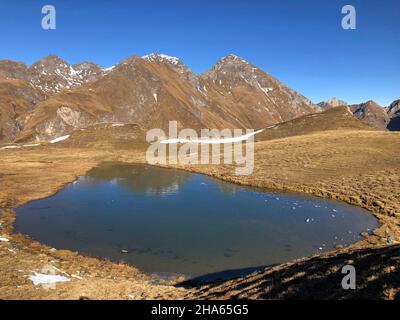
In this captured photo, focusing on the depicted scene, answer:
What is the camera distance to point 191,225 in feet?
125

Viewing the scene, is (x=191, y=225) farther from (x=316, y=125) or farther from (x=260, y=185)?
(x=316, y=125)

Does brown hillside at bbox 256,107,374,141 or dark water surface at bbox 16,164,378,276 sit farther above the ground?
brown hillside at bbox 256,107,374,141

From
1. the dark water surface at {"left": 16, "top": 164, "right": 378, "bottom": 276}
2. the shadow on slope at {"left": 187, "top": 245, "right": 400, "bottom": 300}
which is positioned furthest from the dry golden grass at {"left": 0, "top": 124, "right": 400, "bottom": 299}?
the dark water surface at {"left": 16, "top": 164, "right": 378, "bottom": 276}

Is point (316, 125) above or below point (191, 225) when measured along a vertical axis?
above

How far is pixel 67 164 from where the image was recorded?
9281cm

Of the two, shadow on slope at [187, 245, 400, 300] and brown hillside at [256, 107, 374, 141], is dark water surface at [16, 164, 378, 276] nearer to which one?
shadow on slope at [187, 245, 400, 300]

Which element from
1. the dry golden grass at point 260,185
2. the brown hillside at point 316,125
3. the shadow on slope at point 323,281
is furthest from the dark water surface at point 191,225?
the brown hillside at point 316,125

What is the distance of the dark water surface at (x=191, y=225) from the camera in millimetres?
29625

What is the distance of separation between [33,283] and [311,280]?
16.2m

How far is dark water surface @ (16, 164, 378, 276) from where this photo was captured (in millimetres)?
29625

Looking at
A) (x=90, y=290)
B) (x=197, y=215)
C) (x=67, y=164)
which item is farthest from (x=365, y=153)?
(x=67, y=164)

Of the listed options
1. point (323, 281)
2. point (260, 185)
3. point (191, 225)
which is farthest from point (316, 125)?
point (323, 281)

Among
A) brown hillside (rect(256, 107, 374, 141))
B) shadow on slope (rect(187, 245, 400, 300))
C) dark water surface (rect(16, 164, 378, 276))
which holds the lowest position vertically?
dark water surface (rect(16, 164, 378, 276))
